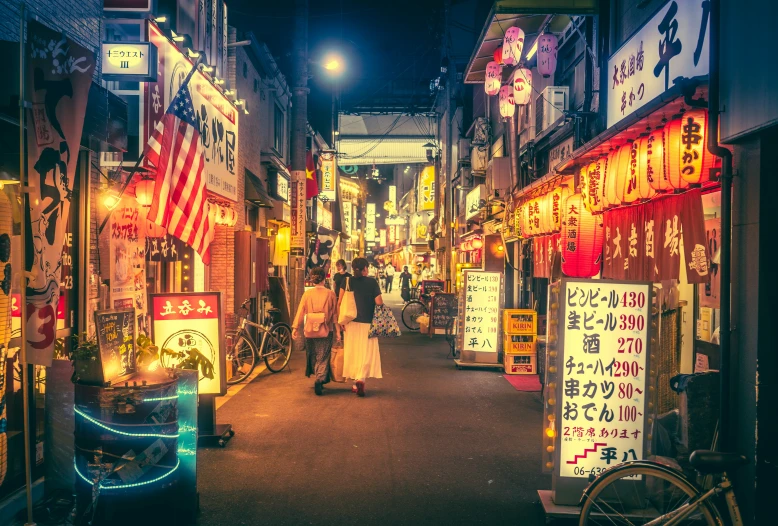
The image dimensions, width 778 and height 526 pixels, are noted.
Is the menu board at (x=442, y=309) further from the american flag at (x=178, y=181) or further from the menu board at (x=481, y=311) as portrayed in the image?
the american flag at (x=178, y=181)

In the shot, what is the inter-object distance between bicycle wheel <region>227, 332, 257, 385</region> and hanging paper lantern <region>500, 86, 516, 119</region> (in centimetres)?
975

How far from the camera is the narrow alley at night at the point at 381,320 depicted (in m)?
5.17

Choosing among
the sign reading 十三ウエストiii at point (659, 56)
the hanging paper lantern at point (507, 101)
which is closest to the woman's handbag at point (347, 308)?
the sign reading 十三ウエストiii at point (659, 56)

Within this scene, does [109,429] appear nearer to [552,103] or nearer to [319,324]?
[319,324]

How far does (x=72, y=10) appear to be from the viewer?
7176mm

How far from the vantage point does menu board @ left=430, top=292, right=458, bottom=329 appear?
20.5m

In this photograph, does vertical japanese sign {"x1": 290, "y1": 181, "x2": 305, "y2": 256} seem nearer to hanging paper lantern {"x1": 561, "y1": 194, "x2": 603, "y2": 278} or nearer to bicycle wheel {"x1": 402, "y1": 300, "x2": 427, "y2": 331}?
bicycle wheel {"x1": 402, "y1": 300, "x2": 427, "y2": 331}

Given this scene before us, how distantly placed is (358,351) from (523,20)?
9.62 metres

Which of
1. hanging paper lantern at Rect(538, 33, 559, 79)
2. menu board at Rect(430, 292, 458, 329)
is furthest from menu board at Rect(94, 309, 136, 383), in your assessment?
menu board at Rect(430, 292, 458, 329)

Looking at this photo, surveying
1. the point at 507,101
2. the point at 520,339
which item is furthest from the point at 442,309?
the point at 507,101

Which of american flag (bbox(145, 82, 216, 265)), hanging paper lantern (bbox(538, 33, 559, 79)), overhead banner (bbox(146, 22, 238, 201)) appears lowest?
american flag (bbox(145, 82, 216, 265))

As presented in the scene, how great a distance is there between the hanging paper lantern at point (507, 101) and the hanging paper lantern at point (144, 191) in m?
10.8

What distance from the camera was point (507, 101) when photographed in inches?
679

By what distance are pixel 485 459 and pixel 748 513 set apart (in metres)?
3.18
